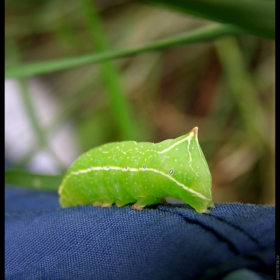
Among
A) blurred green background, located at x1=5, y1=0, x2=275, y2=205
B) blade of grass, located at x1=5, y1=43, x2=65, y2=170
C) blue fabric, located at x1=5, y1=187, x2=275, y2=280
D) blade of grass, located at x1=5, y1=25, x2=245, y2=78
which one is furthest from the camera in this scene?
blurred green background, located at x1=5, y1=0, x2=275, y2=205

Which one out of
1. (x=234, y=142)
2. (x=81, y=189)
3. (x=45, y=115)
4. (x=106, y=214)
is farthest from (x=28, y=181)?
(x=45, y=115)

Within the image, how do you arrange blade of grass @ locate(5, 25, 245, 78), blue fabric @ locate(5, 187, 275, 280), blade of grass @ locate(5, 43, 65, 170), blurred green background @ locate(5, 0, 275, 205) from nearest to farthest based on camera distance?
1. blue fabric @ locate(5, 187, 275, 280)
2. blade of grass @ locate(5, 25, 245, 78)
3. blade of grass @ locate(5, 43, 65, 170)
4. blurred green background @ locate(5, 0, 275, 205)

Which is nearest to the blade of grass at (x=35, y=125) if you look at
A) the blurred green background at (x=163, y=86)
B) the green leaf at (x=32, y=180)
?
the blurred green background at (x=163, y=86)

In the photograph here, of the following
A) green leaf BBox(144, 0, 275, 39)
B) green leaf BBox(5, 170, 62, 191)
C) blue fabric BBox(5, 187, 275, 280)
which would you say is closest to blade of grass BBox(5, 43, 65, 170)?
green leaf BBox(5, 170, 62, 191)

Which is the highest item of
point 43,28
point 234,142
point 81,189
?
point 43,28

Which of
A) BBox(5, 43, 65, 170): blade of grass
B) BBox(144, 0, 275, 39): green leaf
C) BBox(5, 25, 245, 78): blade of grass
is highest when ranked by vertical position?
BBox(144, 0, 275, 39): green leaf

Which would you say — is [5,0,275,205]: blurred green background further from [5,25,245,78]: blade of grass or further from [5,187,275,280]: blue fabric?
[5,187,275,280]: blue fabric

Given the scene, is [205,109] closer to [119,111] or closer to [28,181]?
[119,111]
